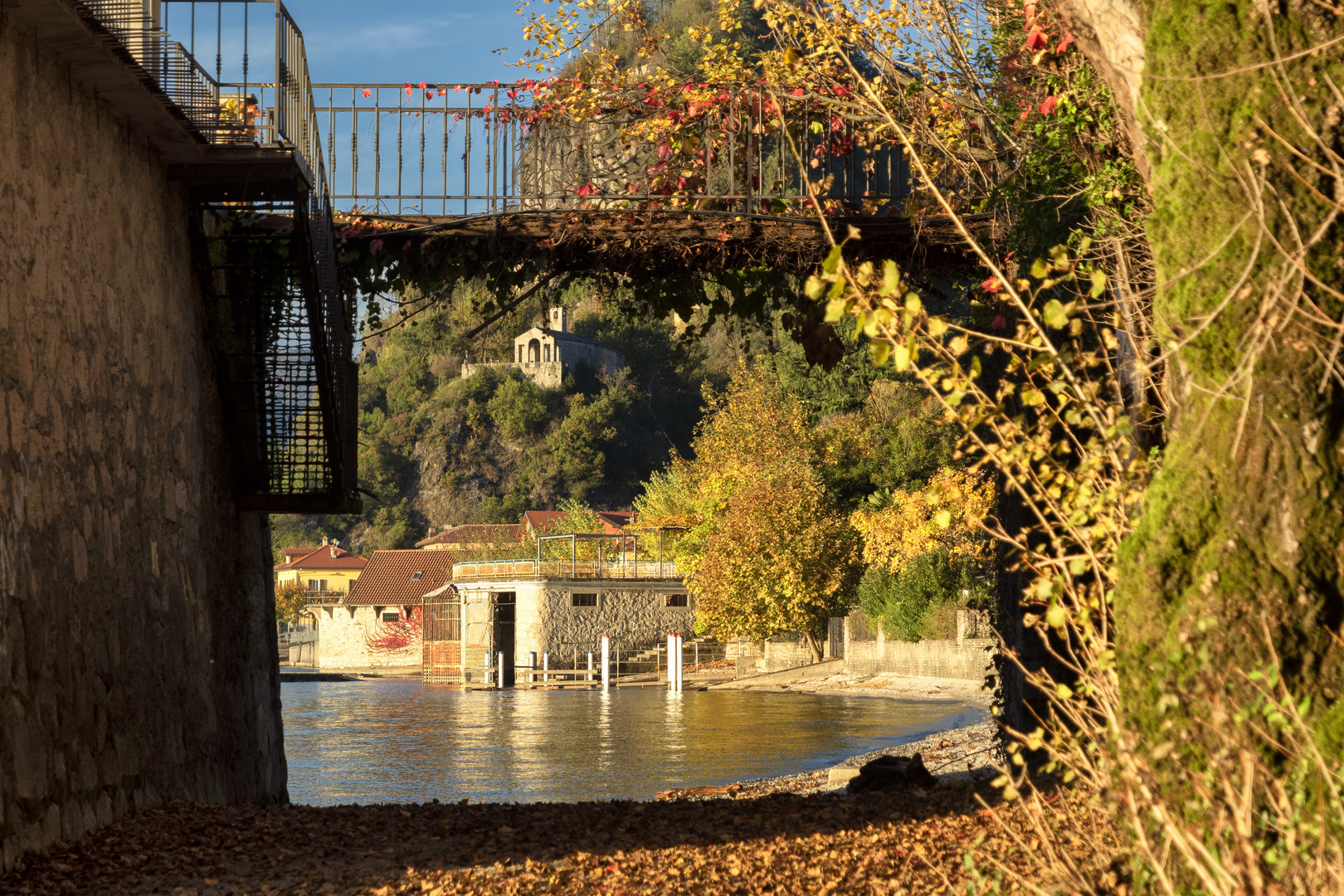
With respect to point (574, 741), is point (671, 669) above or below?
below

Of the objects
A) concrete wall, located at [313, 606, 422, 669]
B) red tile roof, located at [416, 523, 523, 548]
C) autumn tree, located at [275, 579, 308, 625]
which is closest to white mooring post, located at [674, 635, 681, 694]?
red tile roof, located at [416, 523, 523, 548]

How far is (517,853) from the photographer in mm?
4926

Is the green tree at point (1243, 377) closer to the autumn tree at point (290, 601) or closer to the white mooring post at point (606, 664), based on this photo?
the white mooring post at point (606, 664)

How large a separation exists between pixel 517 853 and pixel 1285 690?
3320 millimetres

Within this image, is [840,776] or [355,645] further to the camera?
[355,645]

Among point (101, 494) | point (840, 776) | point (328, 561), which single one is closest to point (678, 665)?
point (840, 776)

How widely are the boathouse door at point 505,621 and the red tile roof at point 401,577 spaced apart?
12189 mm

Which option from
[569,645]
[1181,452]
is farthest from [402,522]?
[1181,452]

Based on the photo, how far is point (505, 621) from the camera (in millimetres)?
45375

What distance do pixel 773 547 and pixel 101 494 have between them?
101 ft

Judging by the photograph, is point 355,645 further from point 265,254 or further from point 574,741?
point 265,254

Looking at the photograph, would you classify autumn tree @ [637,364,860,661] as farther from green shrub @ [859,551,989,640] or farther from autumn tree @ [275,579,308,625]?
autumn tree @ [275,579,308,625]

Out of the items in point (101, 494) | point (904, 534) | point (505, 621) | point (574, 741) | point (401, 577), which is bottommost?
point (505, 621)

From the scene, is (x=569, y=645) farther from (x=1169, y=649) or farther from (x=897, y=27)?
(x=1169, y=649)
